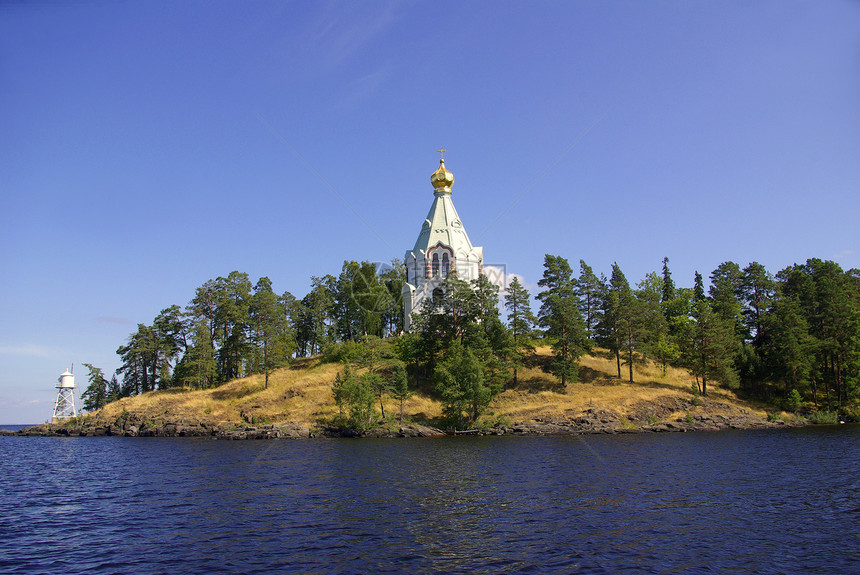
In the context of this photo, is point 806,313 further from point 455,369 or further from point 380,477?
point 380,477

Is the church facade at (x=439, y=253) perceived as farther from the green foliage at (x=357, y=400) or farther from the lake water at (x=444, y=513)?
the lake water at (x=444, y=513)

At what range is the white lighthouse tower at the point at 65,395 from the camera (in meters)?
99.9

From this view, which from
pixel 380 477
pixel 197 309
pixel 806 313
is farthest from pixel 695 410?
pixel 197 309

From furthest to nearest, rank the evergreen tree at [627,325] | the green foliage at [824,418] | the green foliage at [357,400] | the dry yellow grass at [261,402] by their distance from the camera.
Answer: the evergreen tree at [627,325], the dry yellow grass at [261,402], the green foliage at [824,418], the green foliage at [357,400]

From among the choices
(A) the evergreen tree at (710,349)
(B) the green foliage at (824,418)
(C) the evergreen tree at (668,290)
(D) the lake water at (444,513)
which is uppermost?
(C) the evergreen tree at (668,290)

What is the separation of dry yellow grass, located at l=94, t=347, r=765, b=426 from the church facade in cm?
1532

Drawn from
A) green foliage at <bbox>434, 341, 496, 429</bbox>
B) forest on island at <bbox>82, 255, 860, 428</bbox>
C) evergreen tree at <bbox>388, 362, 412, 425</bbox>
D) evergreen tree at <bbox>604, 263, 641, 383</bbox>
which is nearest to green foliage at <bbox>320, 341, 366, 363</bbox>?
forest on island at <bbox>82, 255, 860, 428</bbox>

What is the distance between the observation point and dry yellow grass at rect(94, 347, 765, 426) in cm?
6409

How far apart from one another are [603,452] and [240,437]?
36011 mm

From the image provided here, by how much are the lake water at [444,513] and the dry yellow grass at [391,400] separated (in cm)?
2305

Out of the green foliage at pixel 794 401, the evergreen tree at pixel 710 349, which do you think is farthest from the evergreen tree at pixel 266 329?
the green foliage at pixel 794 401

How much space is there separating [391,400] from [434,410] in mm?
5116

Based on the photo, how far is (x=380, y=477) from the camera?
30969mm

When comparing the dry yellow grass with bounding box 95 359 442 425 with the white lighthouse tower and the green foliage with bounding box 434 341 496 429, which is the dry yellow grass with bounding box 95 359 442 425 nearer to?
the green foliage with bounding box 434 341 496 429
